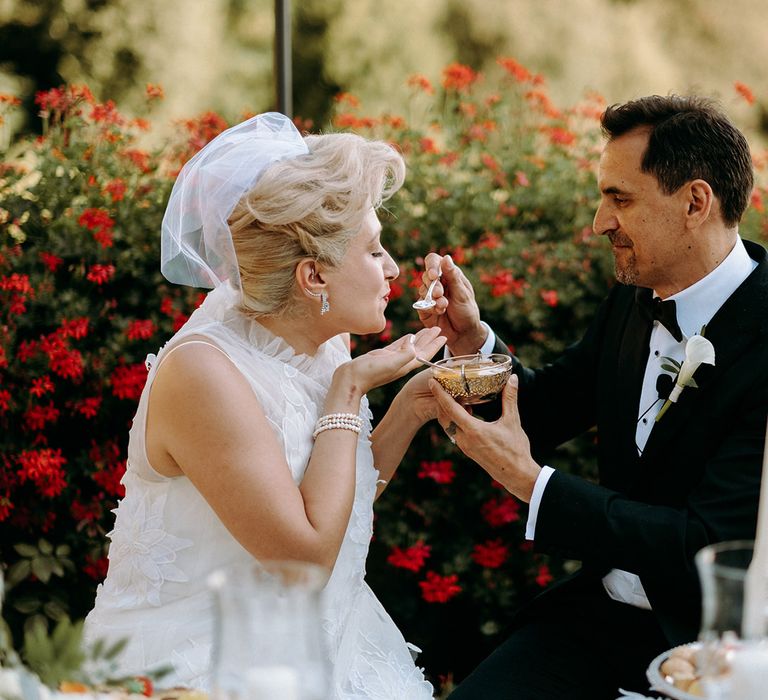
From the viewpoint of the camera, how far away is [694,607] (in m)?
2.84

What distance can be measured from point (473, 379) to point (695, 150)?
2.98 feet

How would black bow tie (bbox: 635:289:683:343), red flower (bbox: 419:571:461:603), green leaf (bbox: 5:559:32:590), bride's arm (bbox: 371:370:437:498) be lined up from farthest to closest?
1. red flower (bbox: 419:571:461:603)
2. green leaf (bbox: 5:559:32:590)
3. bride's arm (bbox: 371:370:437:498)
4. black bow tie (bbox: 635:289:683:343)

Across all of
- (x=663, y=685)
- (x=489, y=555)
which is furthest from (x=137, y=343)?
(x=663, y=685)

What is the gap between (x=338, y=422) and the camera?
2766 mm

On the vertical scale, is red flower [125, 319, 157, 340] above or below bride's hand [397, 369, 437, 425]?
below

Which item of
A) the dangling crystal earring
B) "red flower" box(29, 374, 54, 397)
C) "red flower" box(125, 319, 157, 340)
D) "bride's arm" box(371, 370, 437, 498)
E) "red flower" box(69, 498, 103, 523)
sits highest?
the dangling crystal earring

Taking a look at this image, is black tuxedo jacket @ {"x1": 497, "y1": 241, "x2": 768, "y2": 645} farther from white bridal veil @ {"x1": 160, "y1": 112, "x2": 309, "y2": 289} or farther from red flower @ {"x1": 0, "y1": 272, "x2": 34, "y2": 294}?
red flower @ {"x1": 0, "y1": 272, "x2": 34, "y2": 294}

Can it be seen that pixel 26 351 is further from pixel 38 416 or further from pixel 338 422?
pixel 338 422

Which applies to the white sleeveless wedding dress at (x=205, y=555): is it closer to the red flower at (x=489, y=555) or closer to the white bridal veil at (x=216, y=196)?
the white bridal veil at (x=216, y=196)

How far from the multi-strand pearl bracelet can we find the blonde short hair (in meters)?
0.35

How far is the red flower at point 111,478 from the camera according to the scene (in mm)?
4016

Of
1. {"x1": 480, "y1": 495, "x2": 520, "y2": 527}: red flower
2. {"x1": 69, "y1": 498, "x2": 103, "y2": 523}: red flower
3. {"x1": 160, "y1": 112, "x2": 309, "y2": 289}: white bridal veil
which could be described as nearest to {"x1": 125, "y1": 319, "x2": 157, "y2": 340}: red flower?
{"x1": 69, "y1": 498, "x2": 103, "y2": 523}: red flower

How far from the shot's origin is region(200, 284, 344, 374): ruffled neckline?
9.62 feet

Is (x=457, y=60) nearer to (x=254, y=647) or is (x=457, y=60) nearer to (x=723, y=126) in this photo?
(x=723, y=126)
